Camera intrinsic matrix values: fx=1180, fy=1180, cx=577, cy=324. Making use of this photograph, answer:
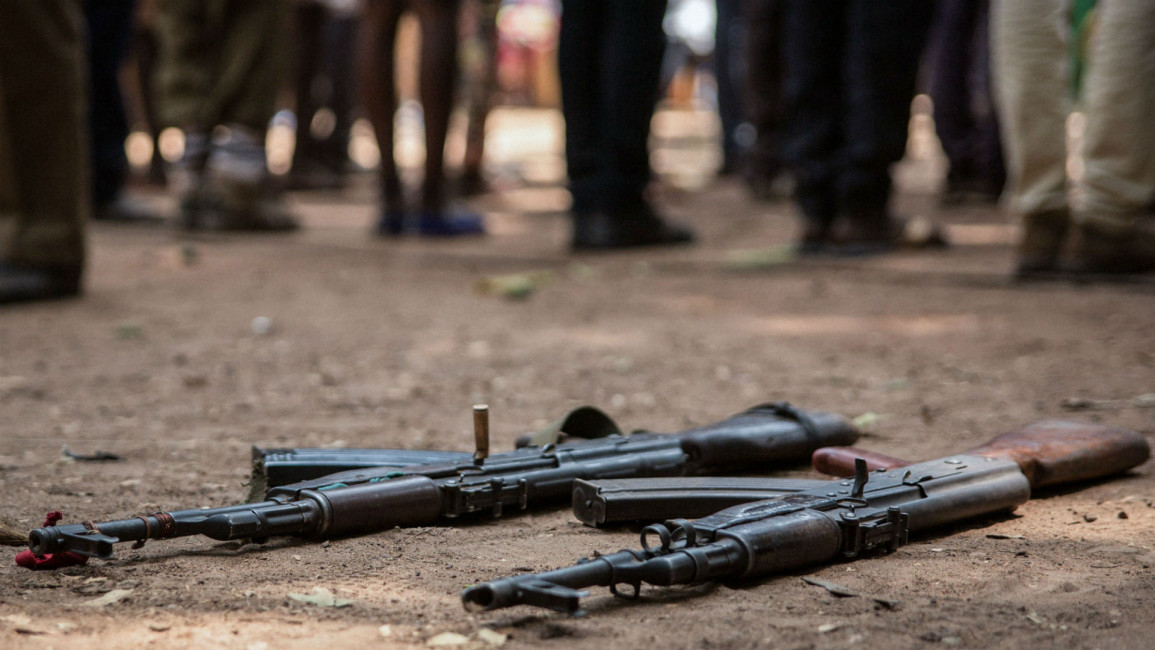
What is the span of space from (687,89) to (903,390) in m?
20.9

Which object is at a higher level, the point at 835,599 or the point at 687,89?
the point at 687,89

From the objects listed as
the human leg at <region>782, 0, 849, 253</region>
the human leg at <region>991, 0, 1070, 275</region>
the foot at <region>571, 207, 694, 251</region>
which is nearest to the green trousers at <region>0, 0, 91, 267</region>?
the foot at <region>571, 207, 694, 251</region>

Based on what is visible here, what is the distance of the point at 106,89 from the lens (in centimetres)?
664

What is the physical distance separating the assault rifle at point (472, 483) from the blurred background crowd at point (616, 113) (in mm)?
2113

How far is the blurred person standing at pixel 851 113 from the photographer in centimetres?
483

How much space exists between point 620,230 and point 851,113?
4.01 feet

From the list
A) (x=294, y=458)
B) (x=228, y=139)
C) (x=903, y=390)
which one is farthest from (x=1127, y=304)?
(x=228, y=139)

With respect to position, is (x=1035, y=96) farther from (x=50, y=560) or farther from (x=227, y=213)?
(x=227, y=213)

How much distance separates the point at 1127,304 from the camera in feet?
12.9

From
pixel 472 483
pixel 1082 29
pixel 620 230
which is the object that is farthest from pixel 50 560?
pixel 1082 29

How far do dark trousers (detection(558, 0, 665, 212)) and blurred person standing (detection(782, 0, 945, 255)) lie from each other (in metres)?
0.66

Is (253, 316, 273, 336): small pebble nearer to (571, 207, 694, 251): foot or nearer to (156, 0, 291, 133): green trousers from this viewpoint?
(571, 207, 694, 251): foot

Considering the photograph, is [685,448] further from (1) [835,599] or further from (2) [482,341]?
(2) [482,341]

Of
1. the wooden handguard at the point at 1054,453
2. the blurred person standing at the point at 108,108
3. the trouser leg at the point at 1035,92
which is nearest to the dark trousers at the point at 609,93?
the trouser leg at the point at 1035,92
